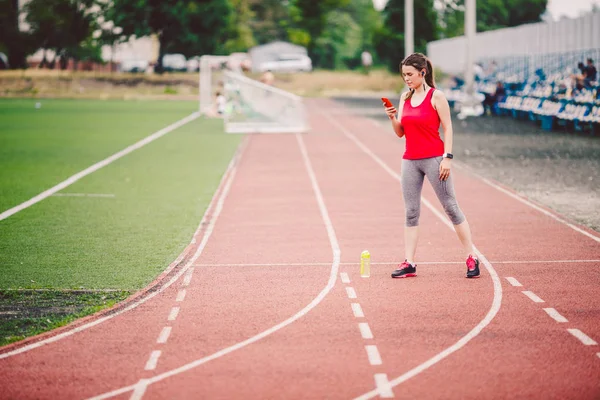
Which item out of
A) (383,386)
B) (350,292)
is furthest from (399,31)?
(383,386)

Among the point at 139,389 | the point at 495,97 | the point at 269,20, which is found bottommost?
the point at 139,389

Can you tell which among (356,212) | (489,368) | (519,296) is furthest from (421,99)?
(356,212)

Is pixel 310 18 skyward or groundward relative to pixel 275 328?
Result: skyward

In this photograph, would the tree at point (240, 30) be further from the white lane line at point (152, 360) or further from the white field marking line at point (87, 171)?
the white lane line at point (152, 360)

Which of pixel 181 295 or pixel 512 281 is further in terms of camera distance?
pixel 512 281

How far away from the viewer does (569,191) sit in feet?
58.8

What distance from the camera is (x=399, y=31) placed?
8631cm

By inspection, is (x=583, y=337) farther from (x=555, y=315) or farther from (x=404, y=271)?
(x=404, y=271)

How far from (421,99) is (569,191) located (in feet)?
29.0

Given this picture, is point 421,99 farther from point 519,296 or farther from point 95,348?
point 95,348

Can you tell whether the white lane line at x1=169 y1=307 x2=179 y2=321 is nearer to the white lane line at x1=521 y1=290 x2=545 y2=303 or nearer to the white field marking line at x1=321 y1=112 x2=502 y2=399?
the white field marking line at x1=321 y1=112 x2=502 y2=399

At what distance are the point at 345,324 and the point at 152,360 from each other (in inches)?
70.7

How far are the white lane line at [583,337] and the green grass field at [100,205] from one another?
406 centimetres

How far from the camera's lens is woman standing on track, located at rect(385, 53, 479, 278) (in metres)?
9.75
